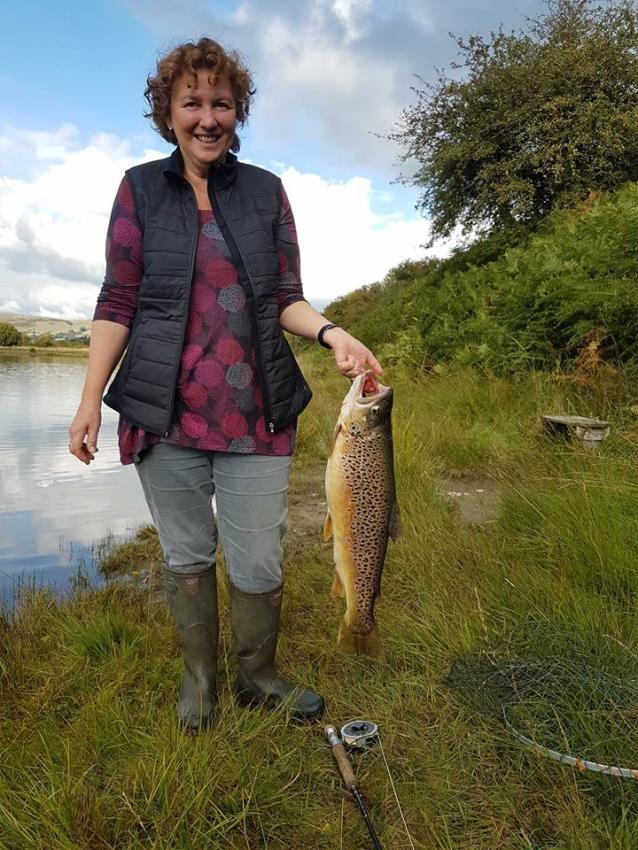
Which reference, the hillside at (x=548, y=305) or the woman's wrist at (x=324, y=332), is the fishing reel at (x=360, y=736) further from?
the hillside at (x=548, y=305)

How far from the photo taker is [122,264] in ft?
8.54

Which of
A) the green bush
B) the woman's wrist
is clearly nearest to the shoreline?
the green bush

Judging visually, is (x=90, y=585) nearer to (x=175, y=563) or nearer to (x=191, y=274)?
(x=175, y=563)

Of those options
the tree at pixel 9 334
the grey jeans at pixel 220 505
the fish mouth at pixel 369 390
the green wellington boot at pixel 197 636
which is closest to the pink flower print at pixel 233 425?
the grey jeans at pixel 220 505

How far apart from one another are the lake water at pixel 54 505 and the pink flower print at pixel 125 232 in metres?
3.46

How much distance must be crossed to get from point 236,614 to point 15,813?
43.5 inches

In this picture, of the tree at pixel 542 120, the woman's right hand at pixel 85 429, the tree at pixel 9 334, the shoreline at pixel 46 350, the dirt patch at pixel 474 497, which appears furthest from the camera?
the shoreline at pixel 46 350

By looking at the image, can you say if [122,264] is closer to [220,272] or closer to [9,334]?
[220,272]

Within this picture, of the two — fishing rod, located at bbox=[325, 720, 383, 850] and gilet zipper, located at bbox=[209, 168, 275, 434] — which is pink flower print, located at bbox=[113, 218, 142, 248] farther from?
fishing rod, located at bbox=[325, 720, 383, 850]

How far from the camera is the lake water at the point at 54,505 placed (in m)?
6.17

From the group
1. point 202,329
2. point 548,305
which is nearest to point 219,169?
point 202,329

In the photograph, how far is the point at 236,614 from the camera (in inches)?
116

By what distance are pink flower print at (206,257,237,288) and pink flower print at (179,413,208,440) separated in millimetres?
549

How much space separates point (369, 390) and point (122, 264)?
1135 mm
